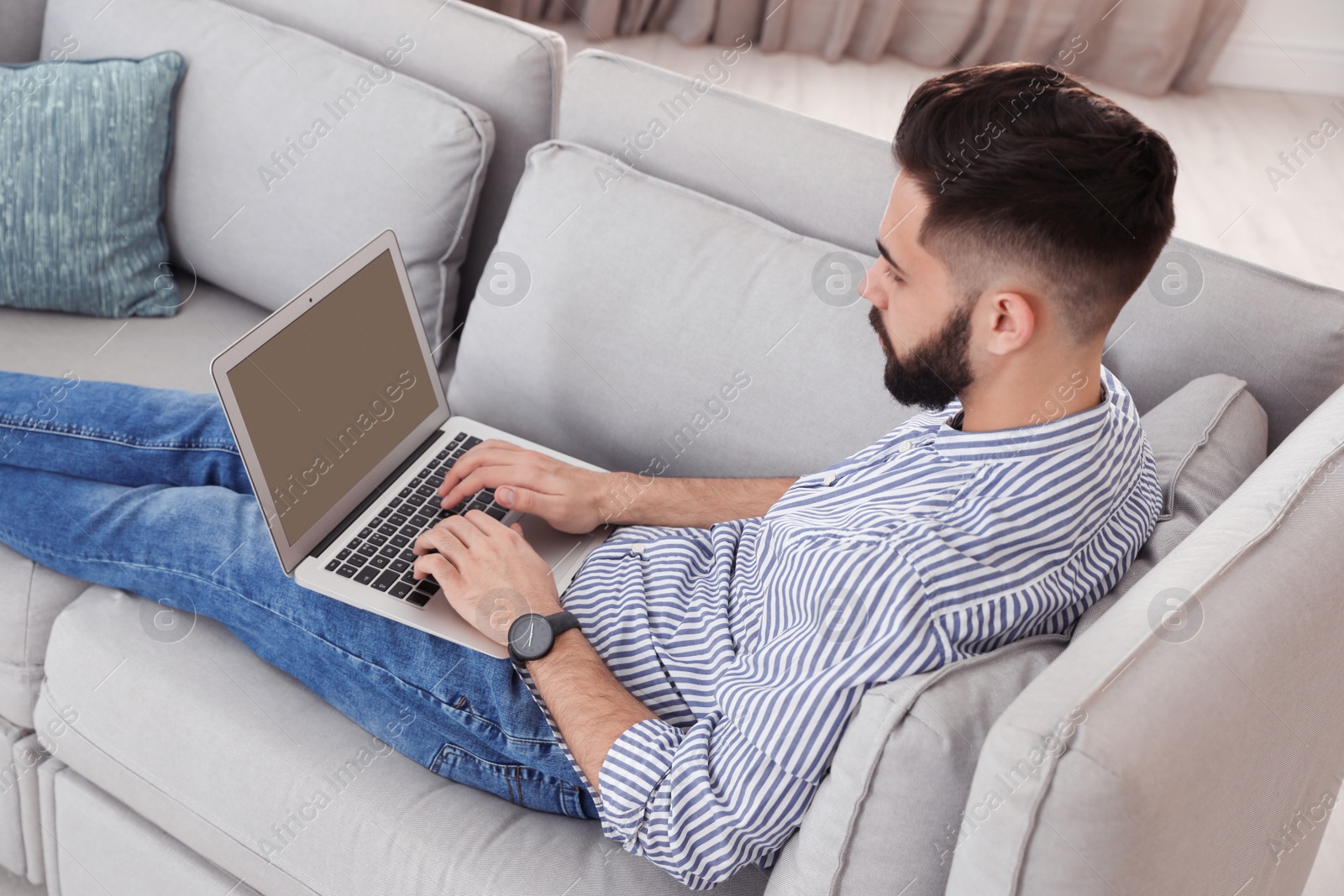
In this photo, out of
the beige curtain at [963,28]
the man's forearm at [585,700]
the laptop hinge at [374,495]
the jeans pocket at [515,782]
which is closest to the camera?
the man's forearm at [585,700]

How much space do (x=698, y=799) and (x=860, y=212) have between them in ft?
2.61

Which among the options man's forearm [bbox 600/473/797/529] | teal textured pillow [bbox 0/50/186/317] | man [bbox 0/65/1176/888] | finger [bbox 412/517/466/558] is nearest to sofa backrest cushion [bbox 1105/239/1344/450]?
man [bbox 0/65/1176/888]

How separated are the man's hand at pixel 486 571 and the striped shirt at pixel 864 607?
71 millimetres

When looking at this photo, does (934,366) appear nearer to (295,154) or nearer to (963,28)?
(295,154)

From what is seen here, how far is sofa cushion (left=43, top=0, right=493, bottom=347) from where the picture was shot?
62.1 inches

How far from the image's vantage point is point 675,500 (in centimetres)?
133

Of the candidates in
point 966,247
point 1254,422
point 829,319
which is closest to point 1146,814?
A: point 966,247

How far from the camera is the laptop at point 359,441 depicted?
114 centimetres

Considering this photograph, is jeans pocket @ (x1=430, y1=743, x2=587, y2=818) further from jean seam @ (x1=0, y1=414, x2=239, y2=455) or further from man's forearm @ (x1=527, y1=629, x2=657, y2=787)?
jean seam @ (x1=0, y1=414, x2=239, y2=455)

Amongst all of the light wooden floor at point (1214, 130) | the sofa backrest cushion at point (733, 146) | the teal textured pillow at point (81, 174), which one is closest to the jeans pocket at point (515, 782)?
the sofa backrest cushion at point (733, 146)

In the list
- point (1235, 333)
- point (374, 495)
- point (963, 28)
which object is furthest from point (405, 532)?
point (963, 28)

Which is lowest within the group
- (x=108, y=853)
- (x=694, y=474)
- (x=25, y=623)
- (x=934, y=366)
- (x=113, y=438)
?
(x=108, y=853)

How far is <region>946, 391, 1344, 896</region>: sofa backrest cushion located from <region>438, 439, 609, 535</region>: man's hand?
2.18ft

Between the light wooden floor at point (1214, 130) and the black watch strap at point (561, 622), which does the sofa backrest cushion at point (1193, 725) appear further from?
the light wooden floor at point (1214, 130)
